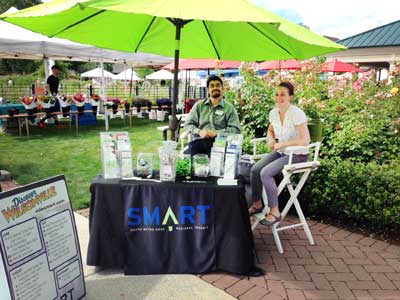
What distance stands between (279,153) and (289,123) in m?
0.31

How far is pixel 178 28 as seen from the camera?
3.15m

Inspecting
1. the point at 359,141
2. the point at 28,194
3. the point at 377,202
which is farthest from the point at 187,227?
the point at 359,141

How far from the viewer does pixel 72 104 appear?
1055 centimetres

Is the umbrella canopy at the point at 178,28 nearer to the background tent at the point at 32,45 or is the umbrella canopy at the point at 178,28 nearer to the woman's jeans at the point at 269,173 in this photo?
the woman's jeans at the point at 269,173

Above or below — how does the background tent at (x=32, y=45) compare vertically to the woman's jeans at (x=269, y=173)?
above

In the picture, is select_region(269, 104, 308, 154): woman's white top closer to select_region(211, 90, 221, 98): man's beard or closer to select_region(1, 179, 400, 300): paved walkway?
select_region(211, 90, 221, 98): man's beard

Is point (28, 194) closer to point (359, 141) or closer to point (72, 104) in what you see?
point (359, 141)

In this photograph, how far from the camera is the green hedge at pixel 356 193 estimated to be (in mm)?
3465

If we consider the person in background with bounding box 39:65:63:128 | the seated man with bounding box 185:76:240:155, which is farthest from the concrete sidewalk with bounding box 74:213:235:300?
the person in background with bounding box 39:65:63:128

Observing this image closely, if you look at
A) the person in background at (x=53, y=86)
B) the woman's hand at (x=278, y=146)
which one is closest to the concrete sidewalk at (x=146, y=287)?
the woman's hand at (x=278, y=146)

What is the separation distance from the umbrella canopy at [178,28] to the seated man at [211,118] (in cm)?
51

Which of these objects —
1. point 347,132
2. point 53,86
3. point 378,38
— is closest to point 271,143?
point 347,132

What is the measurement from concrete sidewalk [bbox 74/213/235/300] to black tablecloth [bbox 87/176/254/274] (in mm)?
75

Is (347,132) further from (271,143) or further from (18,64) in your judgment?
(18,64)
